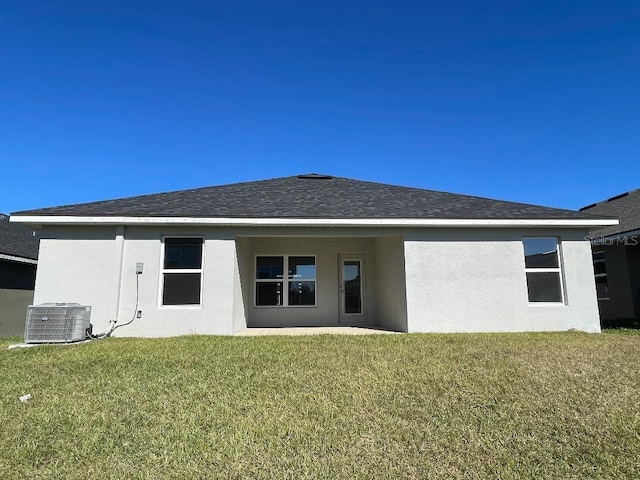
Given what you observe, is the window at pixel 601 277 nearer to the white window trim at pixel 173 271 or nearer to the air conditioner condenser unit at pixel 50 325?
the white window trim at pixel 173 271

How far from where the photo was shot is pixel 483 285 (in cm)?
934

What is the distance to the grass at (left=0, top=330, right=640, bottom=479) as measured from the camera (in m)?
2.79

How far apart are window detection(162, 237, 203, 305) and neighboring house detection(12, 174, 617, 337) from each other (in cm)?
3

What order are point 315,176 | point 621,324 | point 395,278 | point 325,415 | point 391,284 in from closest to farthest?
1. point 325,415
2. point 395,278
3. point 391,284
4. point 621,324
5. point 315,176

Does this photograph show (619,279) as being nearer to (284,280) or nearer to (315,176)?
(315,176)

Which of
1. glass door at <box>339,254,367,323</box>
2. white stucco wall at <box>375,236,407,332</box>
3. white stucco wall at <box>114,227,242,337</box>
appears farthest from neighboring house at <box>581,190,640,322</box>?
white stucco wall at <box>114,227,242,337</box>

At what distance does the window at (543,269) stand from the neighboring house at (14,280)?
16.2 metres

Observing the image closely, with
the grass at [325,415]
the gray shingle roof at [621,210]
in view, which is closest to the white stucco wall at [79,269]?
the grass at [325,415]

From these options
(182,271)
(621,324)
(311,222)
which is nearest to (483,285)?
(311,222)

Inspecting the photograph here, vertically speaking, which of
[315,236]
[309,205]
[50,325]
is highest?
[309,205]

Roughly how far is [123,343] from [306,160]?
14.0 meters

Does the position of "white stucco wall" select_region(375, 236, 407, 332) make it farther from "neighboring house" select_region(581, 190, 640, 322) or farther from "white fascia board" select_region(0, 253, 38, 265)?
"white fascia board" select_region(0, 253, 38, 265)

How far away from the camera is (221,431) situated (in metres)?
3.34

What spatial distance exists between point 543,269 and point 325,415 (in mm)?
8473
